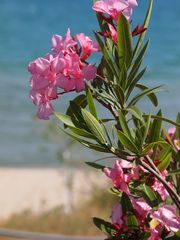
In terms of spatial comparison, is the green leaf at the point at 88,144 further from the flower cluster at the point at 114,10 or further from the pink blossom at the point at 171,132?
the pink blossom at the point at 171,132

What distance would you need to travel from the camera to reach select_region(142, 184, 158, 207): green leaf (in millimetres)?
945

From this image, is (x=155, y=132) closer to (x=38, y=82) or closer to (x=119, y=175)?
(x=119, y=175)

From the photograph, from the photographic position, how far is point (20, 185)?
535 inches

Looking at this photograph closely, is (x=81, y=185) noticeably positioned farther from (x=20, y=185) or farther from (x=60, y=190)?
(x=20, y=185)

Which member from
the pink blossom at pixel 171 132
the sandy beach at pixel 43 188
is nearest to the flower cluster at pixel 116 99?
the pink blossom at pixel 171 132

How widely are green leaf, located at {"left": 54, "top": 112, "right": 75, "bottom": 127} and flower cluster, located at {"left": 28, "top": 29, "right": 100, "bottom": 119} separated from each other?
0.08 ft

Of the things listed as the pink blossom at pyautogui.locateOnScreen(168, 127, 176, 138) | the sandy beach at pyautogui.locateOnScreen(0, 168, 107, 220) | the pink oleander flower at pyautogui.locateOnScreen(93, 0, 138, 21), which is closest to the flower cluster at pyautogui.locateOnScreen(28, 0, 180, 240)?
the pink oleander flower at pyautogui.locateOnScreen(93, 0, 138, 21)

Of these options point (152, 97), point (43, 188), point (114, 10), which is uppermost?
point (43, 188)

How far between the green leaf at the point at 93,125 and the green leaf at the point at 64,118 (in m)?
0.03

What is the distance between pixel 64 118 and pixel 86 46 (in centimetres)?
11

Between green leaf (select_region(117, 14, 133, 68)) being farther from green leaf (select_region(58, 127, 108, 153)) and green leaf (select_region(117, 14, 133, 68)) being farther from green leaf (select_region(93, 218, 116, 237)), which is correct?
green leaf (select_region(93, 218, 116, 237))

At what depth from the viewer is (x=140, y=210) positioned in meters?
0.95

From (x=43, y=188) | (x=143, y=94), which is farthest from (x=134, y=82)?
(x=43, y=188)

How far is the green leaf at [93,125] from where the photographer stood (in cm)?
84
